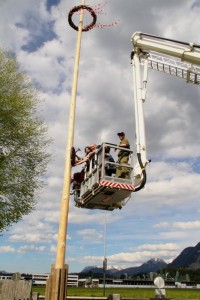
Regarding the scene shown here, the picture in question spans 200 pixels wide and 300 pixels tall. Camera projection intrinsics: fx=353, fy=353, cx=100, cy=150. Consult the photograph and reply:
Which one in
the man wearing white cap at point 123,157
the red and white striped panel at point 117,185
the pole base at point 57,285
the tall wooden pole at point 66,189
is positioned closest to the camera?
the pole base at point 57,285

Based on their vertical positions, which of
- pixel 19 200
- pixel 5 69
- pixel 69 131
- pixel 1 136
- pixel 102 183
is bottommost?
pixel 102 183

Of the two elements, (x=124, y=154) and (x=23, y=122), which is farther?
(x=23, y=122)

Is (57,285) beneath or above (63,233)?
beneath

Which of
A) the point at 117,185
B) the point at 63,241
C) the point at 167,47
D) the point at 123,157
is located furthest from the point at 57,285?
the point at 167,47

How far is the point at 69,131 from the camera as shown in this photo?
27.5 ft

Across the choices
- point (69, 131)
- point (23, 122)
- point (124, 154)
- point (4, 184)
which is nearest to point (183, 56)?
point (124, 154)

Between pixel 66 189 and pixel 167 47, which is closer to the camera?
pixel 66 189

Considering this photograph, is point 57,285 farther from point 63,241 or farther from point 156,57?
point 156,57

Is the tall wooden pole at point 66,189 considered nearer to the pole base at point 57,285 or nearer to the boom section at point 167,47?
the pole base at point 57,285

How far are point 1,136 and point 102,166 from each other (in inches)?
454

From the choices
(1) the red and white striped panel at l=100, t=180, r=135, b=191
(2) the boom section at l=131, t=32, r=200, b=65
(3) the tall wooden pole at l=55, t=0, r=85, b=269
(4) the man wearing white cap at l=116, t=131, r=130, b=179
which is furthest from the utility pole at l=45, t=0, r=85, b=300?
(2) the boom section at l=131, t=32, r=200, b=65

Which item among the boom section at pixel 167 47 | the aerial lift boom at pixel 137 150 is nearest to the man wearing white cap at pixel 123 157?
the aerial lift boom at pixel 137 150

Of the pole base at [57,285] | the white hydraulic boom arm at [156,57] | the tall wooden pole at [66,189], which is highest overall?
the white hydraulic boom arm at [156,57]

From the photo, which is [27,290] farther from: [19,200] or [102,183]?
[19,200]
